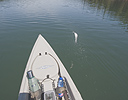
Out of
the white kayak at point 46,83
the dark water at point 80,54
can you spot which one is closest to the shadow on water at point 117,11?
the dark water at point 80,54

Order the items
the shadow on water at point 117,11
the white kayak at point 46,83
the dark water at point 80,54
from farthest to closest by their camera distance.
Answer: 1. the shadow on water at point 117,11
2. the dark water at point 80,54
3. the white kayak at point 46,83

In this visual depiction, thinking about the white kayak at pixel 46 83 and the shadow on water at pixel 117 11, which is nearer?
the white kayak at pixel 46 83

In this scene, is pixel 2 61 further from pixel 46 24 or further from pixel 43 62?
pixel 46 24

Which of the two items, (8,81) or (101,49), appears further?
(101,49)

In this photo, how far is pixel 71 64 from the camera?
25.3 feet

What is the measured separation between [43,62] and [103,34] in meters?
10.5

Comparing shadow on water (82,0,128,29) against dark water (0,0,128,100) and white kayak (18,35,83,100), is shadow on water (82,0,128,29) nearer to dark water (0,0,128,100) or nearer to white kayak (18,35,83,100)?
dark water (0,0,128,100)

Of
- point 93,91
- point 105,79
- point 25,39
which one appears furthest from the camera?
point 25,39

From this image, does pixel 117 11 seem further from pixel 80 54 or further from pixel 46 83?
pixel 46 83

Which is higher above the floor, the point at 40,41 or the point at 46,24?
the point at 46,24

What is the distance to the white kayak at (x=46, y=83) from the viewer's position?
3736 millimetres

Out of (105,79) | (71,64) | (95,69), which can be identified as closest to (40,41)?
(71,64)

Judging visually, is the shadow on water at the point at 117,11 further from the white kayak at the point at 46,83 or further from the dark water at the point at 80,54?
the white kayak at the point at 46,83

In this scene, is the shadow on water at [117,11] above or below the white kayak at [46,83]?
Result: above
